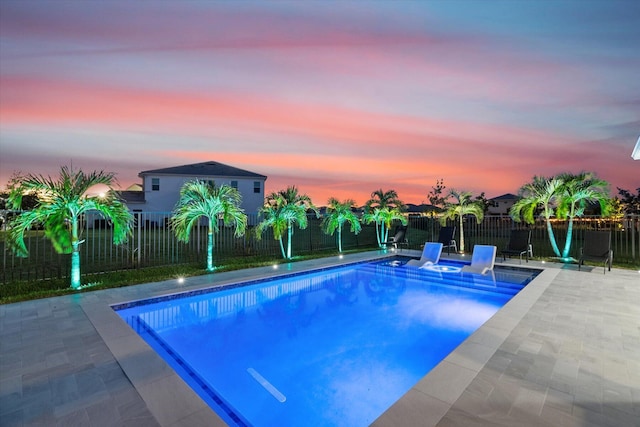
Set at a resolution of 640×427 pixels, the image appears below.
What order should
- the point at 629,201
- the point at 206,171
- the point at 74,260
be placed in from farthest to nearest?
the point at 629,201, the point at 206,171, the point at 74,260

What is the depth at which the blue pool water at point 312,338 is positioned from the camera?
3.49 metres

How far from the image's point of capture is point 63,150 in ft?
60.3

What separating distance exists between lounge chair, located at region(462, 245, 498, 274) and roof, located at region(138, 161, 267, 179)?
2473cm

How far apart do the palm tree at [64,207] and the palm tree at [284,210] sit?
4.98 m

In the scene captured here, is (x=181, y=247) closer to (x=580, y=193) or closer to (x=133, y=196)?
(x=580, y=193)

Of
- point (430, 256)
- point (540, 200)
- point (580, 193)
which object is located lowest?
point (430, 256)

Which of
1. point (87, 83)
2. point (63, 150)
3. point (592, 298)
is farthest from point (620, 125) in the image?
point (63, 150)

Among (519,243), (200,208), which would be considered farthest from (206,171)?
(519,243)

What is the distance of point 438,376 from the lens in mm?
3184

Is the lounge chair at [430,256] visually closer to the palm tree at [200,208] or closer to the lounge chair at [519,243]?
the lounge chair at [519,243]

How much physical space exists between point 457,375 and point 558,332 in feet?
7.86

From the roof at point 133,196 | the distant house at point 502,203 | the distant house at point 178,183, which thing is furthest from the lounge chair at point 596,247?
the distant house at point 502,203

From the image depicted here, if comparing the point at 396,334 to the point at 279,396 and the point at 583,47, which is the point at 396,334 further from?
the point at 583,47

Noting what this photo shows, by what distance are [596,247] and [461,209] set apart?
5160 millimetres
